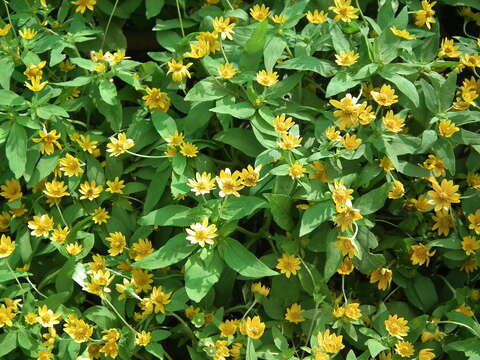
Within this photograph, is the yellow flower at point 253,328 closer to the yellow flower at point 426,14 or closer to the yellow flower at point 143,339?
the yellow flower at point 143,339

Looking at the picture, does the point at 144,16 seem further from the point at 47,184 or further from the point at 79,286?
the point at 79,286

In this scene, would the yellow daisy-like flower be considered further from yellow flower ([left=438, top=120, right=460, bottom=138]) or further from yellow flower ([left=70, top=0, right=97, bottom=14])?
yellow flower ([left=70, top=0, right=97, bottom=14])

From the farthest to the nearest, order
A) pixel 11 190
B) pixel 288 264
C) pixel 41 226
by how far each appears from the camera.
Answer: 1. pixel 11 190
2. pixel 41 226
3. pixel 288 264

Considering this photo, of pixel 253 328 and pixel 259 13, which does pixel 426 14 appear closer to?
pixel 259 13

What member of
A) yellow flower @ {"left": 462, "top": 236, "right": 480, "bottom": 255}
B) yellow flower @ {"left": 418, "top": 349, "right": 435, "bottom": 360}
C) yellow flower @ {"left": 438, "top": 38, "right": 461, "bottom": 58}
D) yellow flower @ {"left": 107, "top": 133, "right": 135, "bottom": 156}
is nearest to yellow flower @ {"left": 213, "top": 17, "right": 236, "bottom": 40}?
yellow flower @ {"left": 107, "top": 133, "right": 135, "bottom": 156}

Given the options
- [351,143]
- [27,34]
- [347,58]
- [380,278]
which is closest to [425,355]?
[380,278]

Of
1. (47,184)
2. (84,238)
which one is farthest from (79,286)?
(47,184)
